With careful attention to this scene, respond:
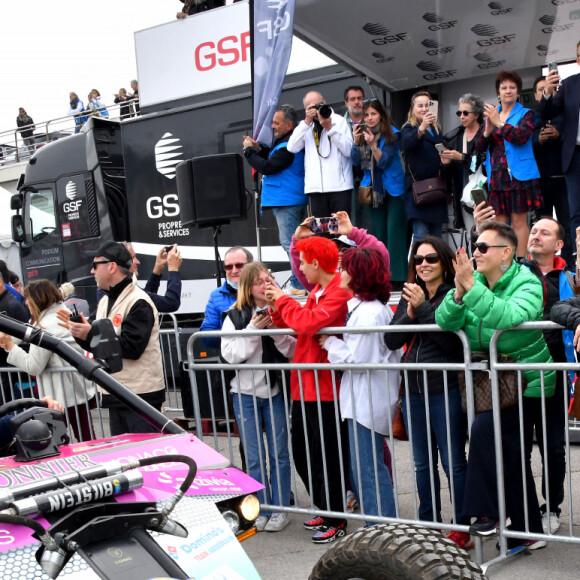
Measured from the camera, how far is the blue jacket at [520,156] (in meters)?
7.13

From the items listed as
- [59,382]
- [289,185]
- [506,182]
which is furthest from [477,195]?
[59,382]

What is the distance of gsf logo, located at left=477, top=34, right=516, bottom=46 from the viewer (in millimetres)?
8210

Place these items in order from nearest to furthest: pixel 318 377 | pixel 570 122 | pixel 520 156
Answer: pixel 318 377 → pixel 570 122 → pixel 520 156

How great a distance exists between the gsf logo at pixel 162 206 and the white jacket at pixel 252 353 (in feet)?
18.5

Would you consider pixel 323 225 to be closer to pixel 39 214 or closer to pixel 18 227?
pixel 39 214

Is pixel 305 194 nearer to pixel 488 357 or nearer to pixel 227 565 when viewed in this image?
pixel 488 357

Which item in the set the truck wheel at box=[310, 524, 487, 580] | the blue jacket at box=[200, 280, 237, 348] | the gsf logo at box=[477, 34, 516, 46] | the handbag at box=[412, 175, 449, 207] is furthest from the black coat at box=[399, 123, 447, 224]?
the truck wheel at box=[310, 524, 487, 580]

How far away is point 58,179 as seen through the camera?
39.5 feet

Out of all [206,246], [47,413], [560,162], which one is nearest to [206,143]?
[206,246]

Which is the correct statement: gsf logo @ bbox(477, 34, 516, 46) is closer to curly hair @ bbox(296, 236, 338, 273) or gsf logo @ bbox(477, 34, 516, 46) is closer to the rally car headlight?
curly hair @ bbox(296, 236, 338, 273)

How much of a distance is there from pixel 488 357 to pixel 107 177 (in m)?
8.23

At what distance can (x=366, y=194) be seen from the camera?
8039 mm

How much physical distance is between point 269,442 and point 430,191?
334 cm

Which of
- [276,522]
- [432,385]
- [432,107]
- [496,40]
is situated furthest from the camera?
[496,40]
